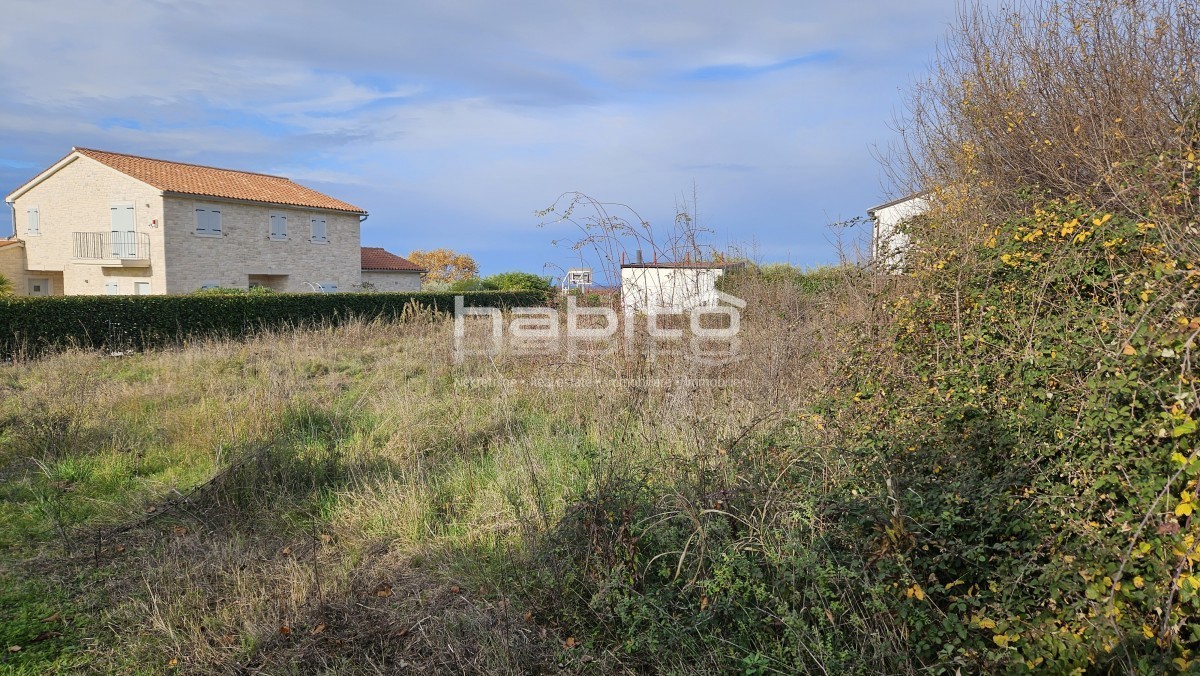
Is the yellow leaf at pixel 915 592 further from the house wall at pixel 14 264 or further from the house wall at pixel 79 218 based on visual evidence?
the house wall at pixel 14 264

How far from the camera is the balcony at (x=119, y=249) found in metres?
25.7

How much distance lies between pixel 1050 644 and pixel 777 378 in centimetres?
372

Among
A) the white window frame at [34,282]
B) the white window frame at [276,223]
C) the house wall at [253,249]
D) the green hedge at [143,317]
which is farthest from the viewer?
the white window frame at [34,282]

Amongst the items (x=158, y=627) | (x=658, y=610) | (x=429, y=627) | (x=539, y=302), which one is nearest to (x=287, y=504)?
(x=158, y=627)

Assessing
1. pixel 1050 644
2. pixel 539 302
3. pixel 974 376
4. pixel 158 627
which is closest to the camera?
pixel 1050 644

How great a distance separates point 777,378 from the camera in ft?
19.1

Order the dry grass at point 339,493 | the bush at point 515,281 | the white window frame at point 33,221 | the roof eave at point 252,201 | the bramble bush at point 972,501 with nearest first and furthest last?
the bramble bush at point 972,501, the dry grass at point 339,493, the roof eave at point 252,201, the bush at point 515,281, the white window frame at point 33,221

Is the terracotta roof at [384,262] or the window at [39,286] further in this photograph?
the terracotta roof at [384,262]

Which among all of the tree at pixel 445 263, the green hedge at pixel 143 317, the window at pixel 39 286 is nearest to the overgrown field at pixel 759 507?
the green hedge at pixel 143 317

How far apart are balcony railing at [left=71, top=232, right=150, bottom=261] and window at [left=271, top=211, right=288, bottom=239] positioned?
15.2 ft

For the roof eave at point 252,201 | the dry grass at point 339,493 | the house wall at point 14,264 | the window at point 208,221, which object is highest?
the roof eave at point 252,201

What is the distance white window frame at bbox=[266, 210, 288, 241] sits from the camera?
2859 centimetres

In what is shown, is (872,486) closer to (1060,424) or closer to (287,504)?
(1060,424)

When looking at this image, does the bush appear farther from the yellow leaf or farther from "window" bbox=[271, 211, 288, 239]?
the yellow leaf
